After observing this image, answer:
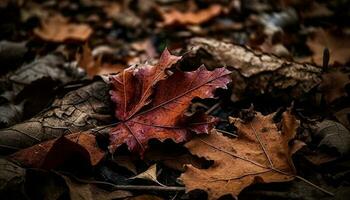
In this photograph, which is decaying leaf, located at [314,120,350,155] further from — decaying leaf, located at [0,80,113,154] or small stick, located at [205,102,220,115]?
decaying leaf, located at [0,80,113,154]

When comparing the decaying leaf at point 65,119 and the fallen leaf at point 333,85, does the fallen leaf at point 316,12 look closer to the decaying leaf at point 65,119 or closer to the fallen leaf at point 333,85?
the fallen leaf at point 333,85

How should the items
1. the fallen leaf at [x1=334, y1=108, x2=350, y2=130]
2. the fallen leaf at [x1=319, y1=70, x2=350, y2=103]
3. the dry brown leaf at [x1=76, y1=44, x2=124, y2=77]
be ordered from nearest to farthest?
the fallen leaf at [x1=334, y1=108, x2=350, y2=130]
the fallen leaf at [x1=319, y1=70, x2=350, y2=103]
the dry brown leaf at [x1=76, y1=44, x2=124, y2=77]

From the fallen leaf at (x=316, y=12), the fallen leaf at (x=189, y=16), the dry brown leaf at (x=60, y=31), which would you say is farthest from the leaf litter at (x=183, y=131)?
the fallen leaf at (x=189, y=16)

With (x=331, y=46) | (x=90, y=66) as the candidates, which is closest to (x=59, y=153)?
(x=90, y=66)

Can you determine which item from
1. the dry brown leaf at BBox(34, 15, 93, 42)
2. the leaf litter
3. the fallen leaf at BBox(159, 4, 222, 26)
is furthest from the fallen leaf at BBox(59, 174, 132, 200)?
the fallen leaf at BBox(159, 4, 222, 26)

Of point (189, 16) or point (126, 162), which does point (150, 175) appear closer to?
point (126, 162)
